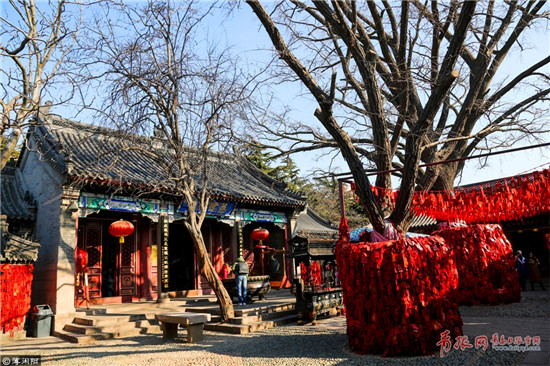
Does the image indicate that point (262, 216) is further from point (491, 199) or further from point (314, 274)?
point (491, 199)

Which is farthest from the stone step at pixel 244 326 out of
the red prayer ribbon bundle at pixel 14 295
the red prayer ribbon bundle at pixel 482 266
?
the red prayer ribbon bundle at pixel 482 266

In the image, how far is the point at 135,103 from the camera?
8008 mm

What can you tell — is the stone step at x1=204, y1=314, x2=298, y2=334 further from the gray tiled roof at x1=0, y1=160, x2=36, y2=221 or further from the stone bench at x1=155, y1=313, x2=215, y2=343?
the gray tiled roof at x1=0, y1=160, x2=36, y2=221

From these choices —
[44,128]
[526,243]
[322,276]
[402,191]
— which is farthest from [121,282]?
A: [526,243]

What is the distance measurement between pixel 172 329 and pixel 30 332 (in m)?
3.61

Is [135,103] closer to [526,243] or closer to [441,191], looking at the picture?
[441,191]

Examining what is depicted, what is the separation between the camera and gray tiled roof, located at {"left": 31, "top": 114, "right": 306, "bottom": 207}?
9.11 metres

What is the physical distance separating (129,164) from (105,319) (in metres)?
4.90

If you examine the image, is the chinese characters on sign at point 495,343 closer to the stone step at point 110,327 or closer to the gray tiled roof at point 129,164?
the gray tiled roof at point 129,164

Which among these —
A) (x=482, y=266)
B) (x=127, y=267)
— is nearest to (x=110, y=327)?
(x=127, y=267)

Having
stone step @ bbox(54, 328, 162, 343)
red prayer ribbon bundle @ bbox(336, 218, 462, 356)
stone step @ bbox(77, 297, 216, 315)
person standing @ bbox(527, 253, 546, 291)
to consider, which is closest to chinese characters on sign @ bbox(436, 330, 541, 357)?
red prayer ribbon bundle @ bbox(336, 218, 462, 356)

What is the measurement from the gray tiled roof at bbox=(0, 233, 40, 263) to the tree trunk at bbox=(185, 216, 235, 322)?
3.71 m

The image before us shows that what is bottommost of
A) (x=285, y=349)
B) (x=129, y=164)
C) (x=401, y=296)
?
(x=285, y=349)

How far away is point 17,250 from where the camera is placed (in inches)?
349
